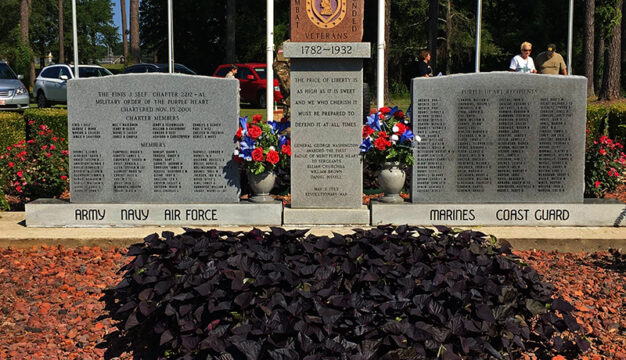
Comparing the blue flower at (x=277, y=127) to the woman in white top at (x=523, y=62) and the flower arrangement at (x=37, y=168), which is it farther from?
the woman in white top at (x=523, y=62)

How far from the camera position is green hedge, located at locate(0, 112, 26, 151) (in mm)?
12086

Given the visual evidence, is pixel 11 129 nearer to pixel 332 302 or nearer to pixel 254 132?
pixel 254 132

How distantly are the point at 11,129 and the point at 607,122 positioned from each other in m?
9.44

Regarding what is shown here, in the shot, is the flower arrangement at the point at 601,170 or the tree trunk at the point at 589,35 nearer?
the flower arrangement at the point at 601,170

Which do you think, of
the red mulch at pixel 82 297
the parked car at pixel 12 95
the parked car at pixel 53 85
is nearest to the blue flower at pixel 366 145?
the red mulch at pixel 82 297

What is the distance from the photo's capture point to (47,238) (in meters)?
7.71

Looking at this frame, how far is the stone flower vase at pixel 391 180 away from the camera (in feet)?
27.3

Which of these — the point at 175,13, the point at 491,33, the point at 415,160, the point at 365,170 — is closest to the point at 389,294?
the point at 415,160

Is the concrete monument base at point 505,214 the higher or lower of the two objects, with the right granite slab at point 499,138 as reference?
lower

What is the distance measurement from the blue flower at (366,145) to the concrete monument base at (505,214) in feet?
1.87

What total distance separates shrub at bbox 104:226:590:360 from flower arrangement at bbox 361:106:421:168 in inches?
145

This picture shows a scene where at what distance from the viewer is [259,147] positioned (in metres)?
8.15

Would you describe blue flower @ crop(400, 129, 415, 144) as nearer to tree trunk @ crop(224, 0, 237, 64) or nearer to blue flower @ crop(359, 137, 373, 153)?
blue flower @ crop(359, 137, 373, 153)

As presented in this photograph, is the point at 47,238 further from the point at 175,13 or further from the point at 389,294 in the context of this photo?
the point at 175,13
